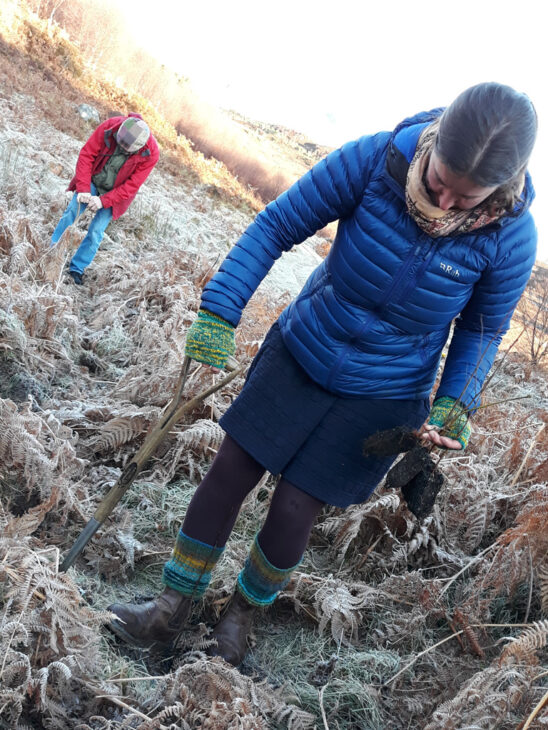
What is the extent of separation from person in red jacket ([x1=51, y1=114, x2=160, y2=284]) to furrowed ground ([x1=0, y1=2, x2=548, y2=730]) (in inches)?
31.2

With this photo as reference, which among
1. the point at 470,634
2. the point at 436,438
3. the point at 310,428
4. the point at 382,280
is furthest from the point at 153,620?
the point at 382,280

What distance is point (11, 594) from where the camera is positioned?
1.82 metres

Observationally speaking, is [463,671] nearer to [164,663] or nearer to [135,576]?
[164,663]

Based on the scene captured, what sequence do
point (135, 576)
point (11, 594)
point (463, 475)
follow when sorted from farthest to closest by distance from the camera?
point (463, 475)
point (135, 576)
point (11, 594)

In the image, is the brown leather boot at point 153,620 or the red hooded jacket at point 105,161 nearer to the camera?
the brown leather boot at point 153,620

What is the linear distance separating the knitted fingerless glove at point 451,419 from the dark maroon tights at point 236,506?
1.71 feet

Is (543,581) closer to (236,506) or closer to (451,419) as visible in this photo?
(451,419)

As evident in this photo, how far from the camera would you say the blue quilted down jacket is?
1.88 meters

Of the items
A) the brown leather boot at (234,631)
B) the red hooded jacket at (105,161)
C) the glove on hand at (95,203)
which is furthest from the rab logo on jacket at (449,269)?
the red hooded jacket at (105,161)

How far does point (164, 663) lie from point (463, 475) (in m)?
2.23

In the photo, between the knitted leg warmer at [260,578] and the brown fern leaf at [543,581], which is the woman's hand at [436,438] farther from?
the brown fern leaf at [543,581]

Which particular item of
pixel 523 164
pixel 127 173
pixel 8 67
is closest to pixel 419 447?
pixel 523 164

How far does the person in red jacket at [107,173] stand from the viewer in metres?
5.69

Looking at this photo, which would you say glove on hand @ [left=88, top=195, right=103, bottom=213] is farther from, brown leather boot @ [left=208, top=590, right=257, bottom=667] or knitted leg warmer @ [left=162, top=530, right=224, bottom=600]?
brown leather boot @ [left=208, top=590, right=257, bottom=667]
